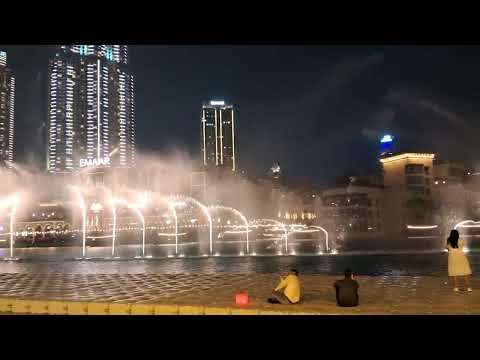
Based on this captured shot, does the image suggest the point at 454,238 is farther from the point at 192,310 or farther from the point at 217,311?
the point at 192,310

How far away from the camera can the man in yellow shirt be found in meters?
10.5

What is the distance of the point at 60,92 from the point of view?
6038 inches

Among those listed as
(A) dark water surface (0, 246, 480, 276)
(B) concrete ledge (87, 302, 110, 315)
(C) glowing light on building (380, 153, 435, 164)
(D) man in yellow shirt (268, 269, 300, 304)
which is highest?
(C) glowing light on building (380, 153, 435, 164)

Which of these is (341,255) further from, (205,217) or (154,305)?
(205,217)

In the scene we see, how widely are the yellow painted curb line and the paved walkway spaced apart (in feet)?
0.93

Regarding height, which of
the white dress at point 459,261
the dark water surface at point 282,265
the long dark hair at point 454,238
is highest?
the long dark hair at point 454,238

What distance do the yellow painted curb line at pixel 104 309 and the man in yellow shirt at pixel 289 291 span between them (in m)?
0.84

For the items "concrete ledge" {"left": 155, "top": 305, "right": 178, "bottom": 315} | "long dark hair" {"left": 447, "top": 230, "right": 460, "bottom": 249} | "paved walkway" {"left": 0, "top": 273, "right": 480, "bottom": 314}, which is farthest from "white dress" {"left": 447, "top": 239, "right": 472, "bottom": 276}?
"concrete ledge" {"left": 155, "top": 305, "right": 178, "bottom": 315}

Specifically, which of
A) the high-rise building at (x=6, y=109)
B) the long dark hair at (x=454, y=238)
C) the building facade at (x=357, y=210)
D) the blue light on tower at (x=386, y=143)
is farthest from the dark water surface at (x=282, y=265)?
the high-rise building at (x=6, y=109)

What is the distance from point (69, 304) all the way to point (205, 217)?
92.8 metres

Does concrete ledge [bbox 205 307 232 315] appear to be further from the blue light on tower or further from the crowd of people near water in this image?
the blue light on tower

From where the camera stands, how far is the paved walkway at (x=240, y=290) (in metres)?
10.2

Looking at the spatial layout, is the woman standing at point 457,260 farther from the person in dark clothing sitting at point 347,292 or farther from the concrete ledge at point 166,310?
the concrete ledge at point 166,310
